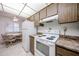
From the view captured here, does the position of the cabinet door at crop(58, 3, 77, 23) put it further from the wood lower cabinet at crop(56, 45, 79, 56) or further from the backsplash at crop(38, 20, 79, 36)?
the wood lower cabinet at crop(56, 45, 79, 56)

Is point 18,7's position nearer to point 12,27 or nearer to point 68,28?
point 12,27

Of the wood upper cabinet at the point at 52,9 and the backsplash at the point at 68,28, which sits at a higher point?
the wood upper cabinet at the point at 52,9

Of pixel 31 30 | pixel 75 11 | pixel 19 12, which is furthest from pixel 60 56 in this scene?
pixel 31 30

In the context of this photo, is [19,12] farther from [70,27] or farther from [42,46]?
[70,27]

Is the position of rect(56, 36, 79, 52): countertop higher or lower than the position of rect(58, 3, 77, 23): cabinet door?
lower

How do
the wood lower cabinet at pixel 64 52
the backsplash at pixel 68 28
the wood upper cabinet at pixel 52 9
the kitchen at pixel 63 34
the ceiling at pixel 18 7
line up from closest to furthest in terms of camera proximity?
the wood lower cabinet at pixel 64 52
the kitchen at pixel 63 34
the ceiling at pixel 18 7
the backsplash at pixel 68 28
the wood upper cabinet at pixel 52 9

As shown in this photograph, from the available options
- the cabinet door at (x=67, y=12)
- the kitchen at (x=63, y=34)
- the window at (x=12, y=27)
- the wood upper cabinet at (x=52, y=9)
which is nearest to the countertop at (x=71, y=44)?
the kitchen at (x=63, y=34)

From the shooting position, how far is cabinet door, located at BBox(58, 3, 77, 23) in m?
1.10

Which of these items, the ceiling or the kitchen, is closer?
the kitchen

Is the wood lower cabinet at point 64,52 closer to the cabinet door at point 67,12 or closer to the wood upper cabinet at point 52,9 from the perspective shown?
the cabinet door at point 67,12

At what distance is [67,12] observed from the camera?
47.8 inches

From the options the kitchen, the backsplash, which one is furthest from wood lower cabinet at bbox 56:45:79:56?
the backsplash

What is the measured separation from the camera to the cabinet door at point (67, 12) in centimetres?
110

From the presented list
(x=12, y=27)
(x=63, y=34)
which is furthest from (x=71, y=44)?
(x=12, y=27)
